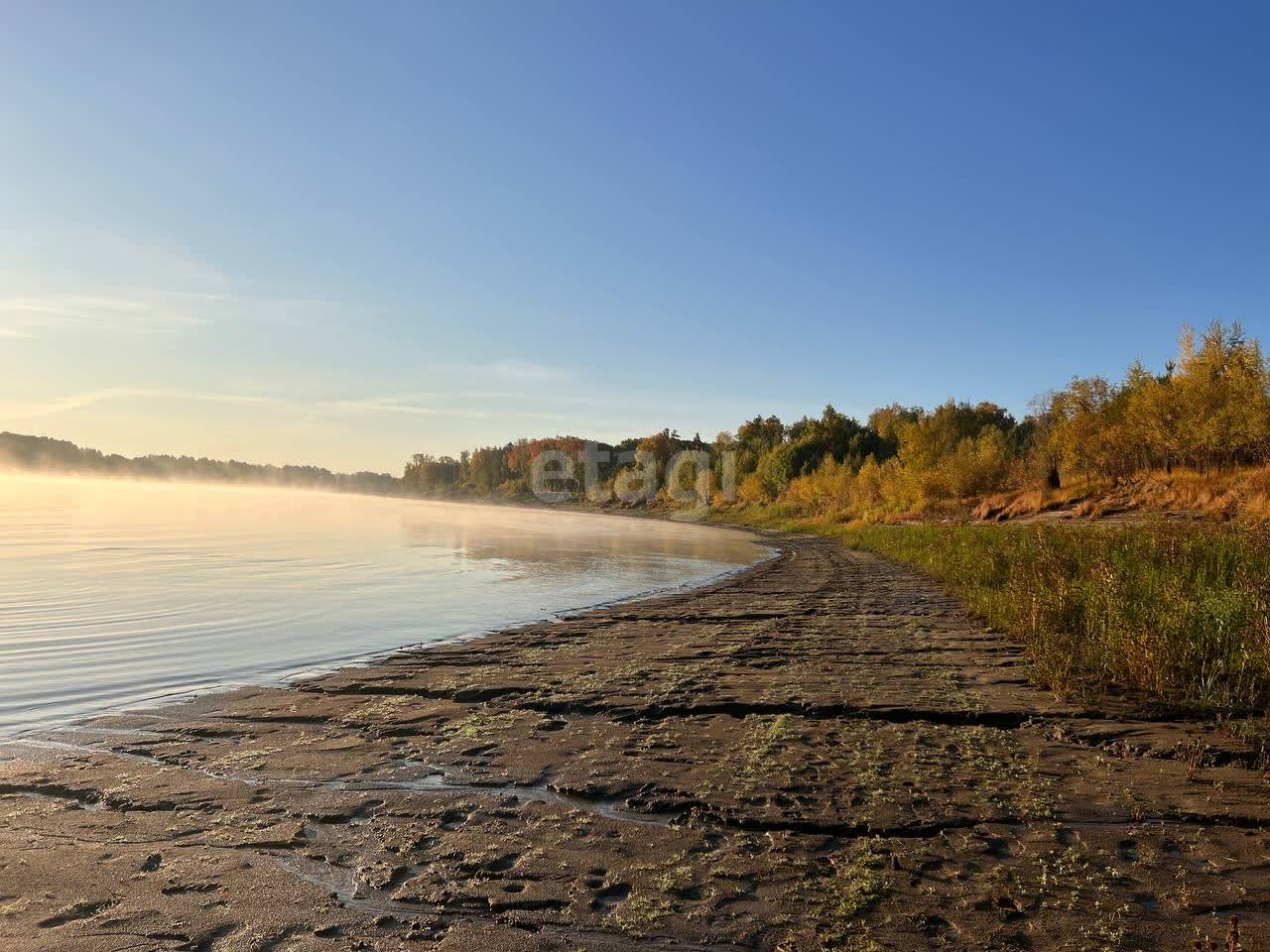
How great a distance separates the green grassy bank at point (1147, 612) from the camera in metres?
7.93

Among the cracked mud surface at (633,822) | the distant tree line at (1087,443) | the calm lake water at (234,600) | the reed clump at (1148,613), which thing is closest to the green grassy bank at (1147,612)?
the reed clump at (1148,613)

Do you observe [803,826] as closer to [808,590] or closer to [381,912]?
[381,912]

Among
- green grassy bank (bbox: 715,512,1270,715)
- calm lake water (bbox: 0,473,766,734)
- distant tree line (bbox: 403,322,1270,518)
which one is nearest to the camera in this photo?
green grassy bank (bbox: 715,512,1270,715)

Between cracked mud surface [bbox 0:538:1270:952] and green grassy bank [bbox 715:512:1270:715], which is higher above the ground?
green grassy bank [bbox 715:512:1270:715]

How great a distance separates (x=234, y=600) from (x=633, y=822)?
1521 centimetres

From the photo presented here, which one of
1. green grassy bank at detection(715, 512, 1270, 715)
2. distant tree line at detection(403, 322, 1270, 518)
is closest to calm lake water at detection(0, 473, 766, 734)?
green grassy bank at detection(715, 512, 1270, 715)

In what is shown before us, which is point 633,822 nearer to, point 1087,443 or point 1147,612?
point 1147,612

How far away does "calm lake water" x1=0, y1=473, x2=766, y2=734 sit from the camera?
399 inches

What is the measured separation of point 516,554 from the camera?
3431 centimetres

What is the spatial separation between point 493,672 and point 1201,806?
7.78 metres

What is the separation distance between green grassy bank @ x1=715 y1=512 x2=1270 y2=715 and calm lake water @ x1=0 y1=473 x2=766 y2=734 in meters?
9.54

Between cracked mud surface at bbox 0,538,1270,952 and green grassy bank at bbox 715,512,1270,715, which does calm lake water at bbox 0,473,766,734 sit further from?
green grassy bank at bbox 715,512,1270,715

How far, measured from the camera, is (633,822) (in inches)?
206

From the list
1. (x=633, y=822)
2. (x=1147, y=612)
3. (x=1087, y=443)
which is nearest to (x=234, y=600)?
(x=633, y=822)
